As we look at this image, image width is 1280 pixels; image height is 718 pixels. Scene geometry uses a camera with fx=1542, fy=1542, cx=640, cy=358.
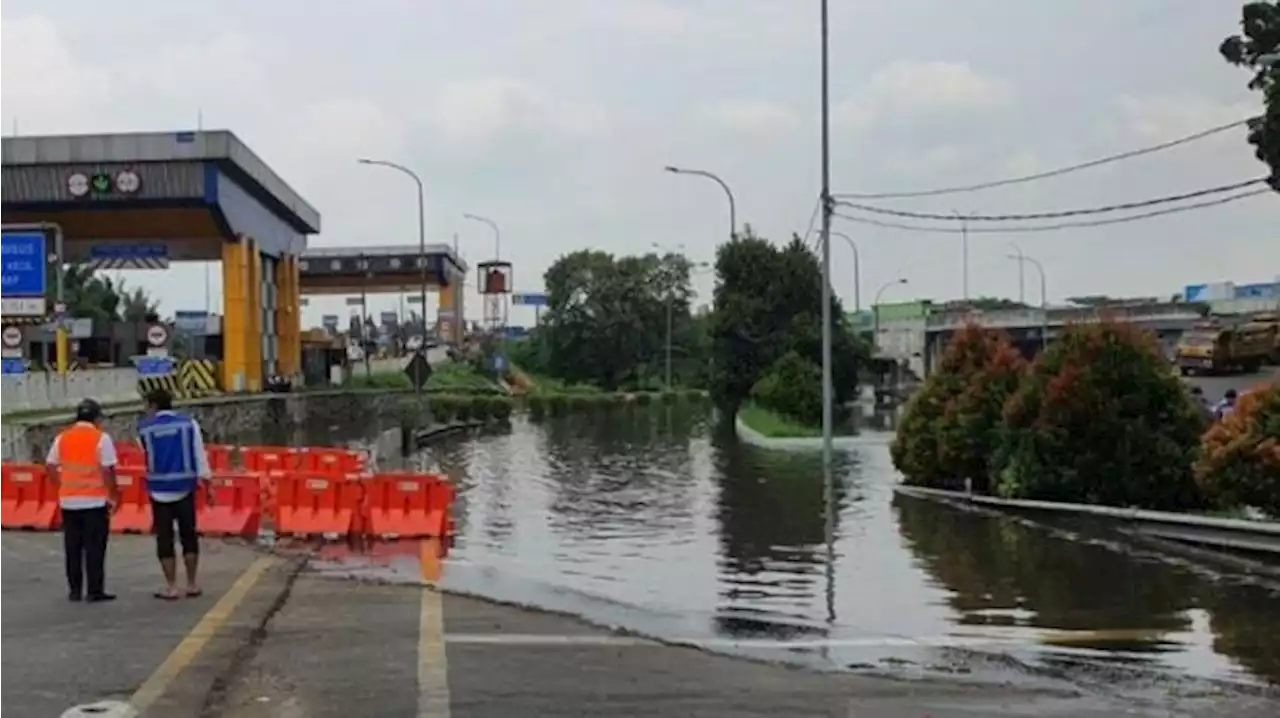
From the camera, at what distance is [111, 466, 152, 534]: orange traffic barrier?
17828 mm

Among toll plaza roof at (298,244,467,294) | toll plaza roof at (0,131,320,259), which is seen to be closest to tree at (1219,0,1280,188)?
toll plaza roof at (0,131,320,259)

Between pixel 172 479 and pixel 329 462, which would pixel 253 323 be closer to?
pixel 329 462

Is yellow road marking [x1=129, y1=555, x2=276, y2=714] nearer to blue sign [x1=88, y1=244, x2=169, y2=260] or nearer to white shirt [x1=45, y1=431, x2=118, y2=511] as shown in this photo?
white shirt [x1=45, y1=431, x2=118, y2=511]

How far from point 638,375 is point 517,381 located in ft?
61.1

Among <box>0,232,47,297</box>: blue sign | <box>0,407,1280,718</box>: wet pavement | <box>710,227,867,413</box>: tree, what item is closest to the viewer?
<box>0,407,1280,718</box>: wet pavement

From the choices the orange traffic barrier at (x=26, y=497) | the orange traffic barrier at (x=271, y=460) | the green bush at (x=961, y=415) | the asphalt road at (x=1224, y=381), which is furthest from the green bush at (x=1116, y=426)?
the asphalt road at (x=1224, y=381)

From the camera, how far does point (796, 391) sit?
171 ft

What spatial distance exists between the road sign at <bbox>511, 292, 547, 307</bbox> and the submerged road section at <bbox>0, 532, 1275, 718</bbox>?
11517 cm

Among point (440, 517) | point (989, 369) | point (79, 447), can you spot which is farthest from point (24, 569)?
point (989, 369)

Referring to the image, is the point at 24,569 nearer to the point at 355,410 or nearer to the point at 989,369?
the point at 989,369

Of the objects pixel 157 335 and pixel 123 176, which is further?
pixel 123 176

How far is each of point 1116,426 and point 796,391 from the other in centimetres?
3064

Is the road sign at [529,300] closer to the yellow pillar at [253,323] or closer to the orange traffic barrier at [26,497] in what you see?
the yellow pillar at [253,323]

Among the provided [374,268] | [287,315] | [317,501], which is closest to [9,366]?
[317,501]
